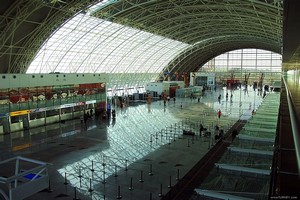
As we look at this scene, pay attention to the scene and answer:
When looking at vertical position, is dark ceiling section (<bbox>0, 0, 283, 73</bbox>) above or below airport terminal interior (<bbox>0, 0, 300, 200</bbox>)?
above

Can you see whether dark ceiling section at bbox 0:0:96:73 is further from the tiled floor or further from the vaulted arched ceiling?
the tiled floor

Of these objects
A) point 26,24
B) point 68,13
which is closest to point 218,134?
point 68,13

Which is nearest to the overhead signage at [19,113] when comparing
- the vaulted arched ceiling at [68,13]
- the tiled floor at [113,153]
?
the tiled floor at [113,153]

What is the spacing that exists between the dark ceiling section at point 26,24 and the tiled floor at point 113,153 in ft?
40.1

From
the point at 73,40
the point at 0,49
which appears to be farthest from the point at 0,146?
the point at 73,40

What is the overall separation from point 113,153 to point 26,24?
74.3ft

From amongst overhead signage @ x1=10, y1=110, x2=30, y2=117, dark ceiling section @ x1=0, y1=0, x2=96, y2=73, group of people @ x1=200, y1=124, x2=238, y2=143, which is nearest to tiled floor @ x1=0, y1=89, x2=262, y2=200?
group of people @ x1=200, y1=124, x2=238, y2=143

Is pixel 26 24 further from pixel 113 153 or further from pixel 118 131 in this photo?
pixel 113 153

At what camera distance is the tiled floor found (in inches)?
556

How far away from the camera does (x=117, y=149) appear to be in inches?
841

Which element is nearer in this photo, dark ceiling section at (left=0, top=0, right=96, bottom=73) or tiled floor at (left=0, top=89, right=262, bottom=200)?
tiled floor at (left=0, top=89, right=262, bottom=200)

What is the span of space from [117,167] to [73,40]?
3533cm

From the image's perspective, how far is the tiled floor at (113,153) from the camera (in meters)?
14.1

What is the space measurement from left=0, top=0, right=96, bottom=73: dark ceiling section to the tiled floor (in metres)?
12.2
